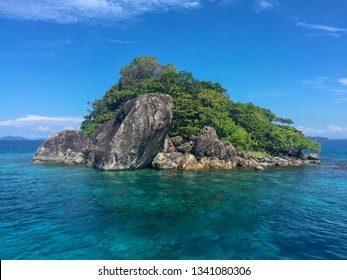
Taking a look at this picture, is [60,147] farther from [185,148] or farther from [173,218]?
[173,218]

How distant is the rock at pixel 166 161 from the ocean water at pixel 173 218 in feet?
24.1

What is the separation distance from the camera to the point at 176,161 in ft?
156

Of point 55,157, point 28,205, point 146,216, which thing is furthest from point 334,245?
point 55,157

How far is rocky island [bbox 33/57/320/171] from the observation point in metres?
45.3

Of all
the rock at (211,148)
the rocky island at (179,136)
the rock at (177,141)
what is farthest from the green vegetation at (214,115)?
the rock at (211,148)

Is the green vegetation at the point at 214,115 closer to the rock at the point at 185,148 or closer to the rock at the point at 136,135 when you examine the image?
the rock at the point at 185,148

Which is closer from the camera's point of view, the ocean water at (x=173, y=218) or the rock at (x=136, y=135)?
the ocean water at (x=173, y=218)

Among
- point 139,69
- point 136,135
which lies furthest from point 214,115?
point 139,69

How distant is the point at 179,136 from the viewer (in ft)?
179

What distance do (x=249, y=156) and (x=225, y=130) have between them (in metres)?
7.24

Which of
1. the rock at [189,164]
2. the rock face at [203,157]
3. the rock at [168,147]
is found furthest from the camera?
the rock at [168,147]

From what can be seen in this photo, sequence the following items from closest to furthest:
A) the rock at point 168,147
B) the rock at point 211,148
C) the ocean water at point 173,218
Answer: the ocean water at point 173,218, the rock at point 211,148, the rock at point 168,147

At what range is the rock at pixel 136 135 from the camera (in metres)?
44.5

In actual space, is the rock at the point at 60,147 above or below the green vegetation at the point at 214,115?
below
